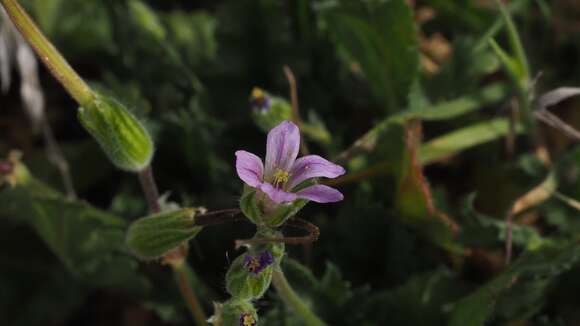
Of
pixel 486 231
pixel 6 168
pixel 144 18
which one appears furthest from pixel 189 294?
pixel 144 18

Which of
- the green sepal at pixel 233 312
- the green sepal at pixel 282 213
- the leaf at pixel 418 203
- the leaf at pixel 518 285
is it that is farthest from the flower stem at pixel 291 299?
the leaf at pixel 418 203

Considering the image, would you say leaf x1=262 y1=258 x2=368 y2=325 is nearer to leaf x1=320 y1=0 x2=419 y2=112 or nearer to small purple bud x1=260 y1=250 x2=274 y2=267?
small purple bud x1=260 y1=250 x2=274 y2=267

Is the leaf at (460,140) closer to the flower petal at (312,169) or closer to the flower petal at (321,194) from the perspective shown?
the flower petal at (312,169)

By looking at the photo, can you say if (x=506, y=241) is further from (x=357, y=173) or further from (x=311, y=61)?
(x=311, y=61)

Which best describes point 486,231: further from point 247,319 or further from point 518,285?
point 247,319

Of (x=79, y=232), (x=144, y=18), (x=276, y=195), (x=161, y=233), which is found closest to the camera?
(x=276, y=195)

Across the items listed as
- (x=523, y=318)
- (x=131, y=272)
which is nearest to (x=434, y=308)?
(x=523, y=318)
